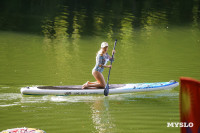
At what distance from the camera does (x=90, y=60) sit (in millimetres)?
14219

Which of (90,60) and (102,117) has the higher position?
(102,117)

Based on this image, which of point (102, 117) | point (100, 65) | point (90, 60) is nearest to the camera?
point (102, 117)

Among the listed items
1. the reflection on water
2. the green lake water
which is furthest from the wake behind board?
the reflection on water

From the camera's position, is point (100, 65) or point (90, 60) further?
point (90, 60)

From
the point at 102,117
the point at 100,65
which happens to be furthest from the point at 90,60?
the point at 102,117

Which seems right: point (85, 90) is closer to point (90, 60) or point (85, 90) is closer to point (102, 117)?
point (102, 117)

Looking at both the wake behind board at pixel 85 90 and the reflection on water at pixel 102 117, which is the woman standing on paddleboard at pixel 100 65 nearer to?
the wake behind board at pixel 85 90

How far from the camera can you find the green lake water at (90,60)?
325 inches

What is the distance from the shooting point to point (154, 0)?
36.4 meters

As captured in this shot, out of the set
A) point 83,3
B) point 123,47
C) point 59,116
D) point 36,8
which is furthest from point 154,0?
point 59,116

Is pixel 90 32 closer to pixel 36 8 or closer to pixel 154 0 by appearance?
pixel 36 8

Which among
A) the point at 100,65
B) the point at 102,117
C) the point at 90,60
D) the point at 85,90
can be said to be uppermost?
the point at 100,65

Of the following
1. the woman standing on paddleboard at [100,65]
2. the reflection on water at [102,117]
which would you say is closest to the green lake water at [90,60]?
the reflection on water at [102,117]

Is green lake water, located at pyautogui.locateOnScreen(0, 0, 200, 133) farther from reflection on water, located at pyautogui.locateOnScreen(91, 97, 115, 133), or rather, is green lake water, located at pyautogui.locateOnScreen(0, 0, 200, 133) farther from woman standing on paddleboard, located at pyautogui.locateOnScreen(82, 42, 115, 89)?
woman standing on paddleboard, located at pyautogui.locateOnScreen(82, 42, 115, 89)
